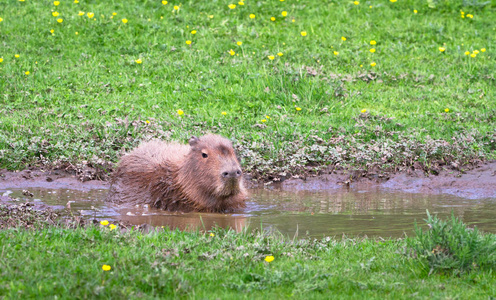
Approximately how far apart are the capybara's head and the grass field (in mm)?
1785

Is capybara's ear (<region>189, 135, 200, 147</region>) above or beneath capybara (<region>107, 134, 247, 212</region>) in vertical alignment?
above

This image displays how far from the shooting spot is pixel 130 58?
1341 centimetres

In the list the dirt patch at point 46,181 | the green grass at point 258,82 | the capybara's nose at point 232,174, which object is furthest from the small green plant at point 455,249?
the dirt patch at point 46,181

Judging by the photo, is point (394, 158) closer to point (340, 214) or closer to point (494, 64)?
point (340, 214)

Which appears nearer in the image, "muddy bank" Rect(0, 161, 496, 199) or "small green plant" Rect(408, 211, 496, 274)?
"small green plant" Rect(408, 211, 496, 274)

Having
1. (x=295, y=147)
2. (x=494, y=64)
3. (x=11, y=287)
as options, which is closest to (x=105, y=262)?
(x=11, y=287)

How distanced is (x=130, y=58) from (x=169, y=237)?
26.6 feet

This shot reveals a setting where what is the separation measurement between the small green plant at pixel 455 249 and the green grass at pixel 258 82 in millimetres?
4502

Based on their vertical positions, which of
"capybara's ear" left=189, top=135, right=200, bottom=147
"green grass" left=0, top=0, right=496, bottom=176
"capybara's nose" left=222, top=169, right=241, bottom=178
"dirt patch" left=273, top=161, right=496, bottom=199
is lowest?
"dirt patch" left=273, top=161, right=496, bottom=199

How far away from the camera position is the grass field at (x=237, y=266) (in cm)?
446

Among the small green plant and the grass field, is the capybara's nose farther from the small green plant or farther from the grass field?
the small green plant

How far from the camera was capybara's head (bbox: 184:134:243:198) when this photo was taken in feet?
25.6

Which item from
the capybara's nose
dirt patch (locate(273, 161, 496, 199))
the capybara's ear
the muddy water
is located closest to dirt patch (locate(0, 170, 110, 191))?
the muddy water

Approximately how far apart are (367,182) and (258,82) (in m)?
3.48
